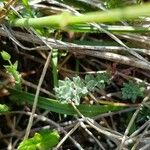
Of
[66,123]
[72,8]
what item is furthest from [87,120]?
[72,8]

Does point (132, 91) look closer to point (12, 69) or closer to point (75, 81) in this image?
point (75, 81)

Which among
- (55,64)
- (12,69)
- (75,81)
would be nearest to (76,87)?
(75,81)

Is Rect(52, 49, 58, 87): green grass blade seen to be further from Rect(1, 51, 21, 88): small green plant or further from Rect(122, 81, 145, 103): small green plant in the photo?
Rect(122, 81, 145, 103): small green plant

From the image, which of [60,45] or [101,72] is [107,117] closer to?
[101,72]

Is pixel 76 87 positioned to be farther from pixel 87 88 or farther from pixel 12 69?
pixel 12 69

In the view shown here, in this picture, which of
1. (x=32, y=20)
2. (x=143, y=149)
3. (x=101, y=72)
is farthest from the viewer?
(x=101, y=72)

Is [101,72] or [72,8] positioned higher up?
[72,8]

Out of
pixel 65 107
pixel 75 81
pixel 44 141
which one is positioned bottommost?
pixel 44 141

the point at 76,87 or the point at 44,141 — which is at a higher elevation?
the point at 76,87
